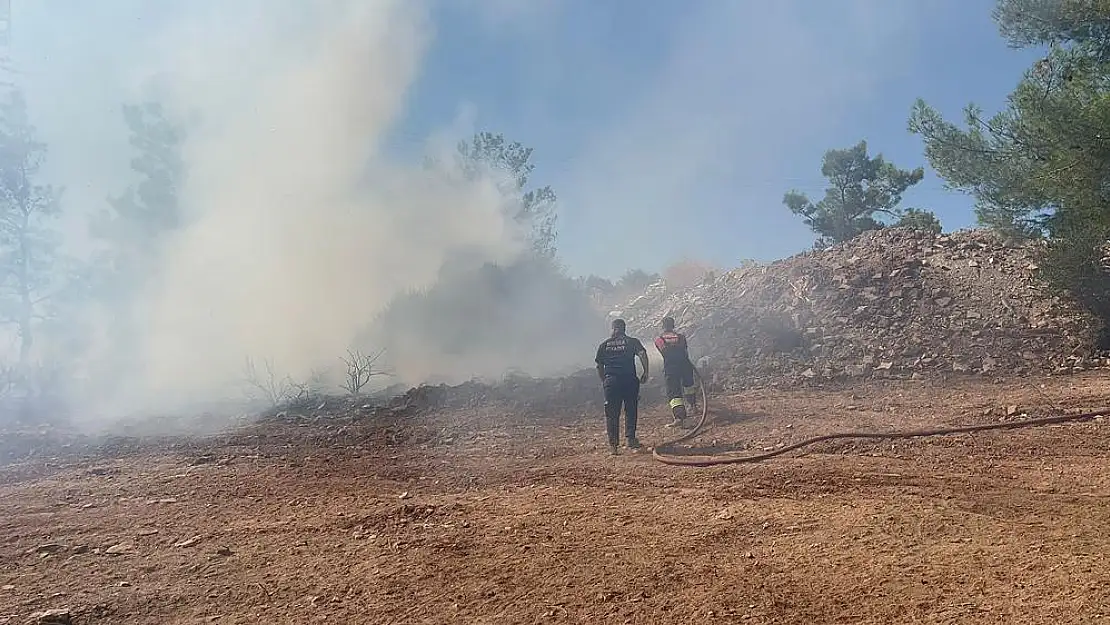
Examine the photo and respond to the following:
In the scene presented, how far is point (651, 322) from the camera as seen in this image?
60.2 ft

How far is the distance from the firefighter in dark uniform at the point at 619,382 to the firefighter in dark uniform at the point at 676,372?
98cm

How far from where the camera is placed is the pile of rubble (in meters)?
11.2

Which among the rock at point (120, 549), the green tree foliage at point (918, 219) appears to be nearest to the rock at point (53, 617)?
the rock at point (120, 549)

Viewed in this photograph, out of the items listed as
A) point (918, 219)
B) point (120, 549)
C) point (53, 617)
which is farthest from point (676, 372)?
point (918, 219)

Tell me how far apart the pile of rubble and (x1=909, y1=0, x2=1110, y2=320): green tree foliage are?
78cm

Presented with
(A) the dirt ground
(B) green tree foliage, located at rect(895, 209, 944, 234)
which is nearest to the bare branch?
(A) the dirt ground

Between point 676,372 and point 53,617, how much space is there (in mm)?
6730

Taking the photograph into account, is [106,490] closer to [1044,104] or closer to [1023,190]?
[1044,104]

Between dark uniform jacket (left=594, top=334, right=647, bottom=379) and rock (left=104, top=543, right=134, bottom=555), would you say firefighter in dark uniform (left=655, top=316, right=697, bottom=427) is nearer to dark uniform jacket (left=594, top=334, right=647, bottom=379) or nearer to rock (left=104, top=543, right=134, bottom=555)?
dark uniform jacket (left=594, top=334, right=647, bottom=379)

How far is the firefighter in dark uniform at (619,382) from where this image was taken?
7598 mm

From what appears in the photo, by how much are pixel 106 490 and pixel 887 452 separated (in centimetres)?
756

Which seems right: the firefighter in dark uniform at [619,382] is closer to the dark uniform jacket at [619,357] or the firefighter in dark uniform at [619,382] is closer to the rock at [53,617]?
the dark uniform jacket at [619,357]

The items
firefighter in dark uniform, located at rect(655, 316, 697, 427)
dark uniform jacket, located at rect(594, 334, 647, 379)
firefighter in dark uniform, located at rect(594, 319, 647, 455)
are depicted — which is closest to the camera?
firefighter in dark uniform, located at rect(594, 319, 647, 455)

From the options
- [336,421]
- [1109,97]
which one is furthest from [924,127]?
[336,421]
